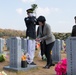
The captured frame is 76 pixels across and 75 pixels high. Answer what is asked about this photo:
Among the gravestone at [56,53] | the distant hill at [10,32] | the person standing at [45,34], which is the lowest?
the gravestone at [56,53]

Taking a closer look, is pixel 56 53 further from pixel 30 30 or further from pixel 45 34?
pixel 45 34

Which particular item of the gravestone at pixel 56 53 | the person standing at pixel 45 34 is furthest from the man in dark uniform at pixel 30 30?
the gravestone at pixel 56 53

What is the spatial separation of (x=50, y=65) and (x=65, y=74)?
2960mm

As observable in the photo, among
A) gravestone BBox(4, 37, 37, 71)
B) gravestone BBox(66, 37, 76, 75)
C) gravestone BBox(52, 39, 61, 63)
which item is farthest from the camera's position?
gravestone BBox(52, 39, 61, 63)

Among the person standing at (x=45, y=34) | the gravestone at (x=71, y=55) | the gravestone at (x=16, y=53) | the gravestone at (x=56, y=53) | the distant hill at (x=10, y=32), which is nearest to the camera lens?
the gravestone at (x=71, y=55)

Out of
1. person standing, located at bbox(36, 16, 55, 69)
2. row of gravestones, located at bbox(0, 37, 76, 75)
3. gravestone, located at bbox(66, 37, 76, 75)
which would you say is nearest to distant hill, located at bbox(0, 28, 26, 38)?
row of gravestones, located at bbox(0, 37, 76, 75)

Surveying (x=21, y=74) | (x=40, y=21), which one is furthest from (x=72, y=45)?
(x=40, y=21)

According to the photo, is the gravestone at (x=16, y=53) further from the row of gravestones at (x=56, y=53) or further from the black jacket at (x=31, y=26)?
the black jacket at (x=31, y=26)

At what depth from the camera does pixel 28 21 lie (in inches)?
340

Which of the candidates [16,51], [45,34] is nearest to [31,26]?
[45,34]

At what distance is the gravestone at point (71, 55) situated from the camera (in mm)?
5178

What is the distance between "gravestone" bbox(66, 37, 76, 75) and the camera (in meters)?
5.18

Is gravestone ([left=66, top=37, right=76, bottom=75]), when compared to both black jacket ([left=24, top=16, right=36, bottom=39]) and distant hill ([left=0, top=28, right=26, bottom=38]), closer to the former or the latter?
black jacket ([left=24, top=16, right=36, bottom=39])

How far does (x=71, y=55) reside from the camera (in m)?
5.22
